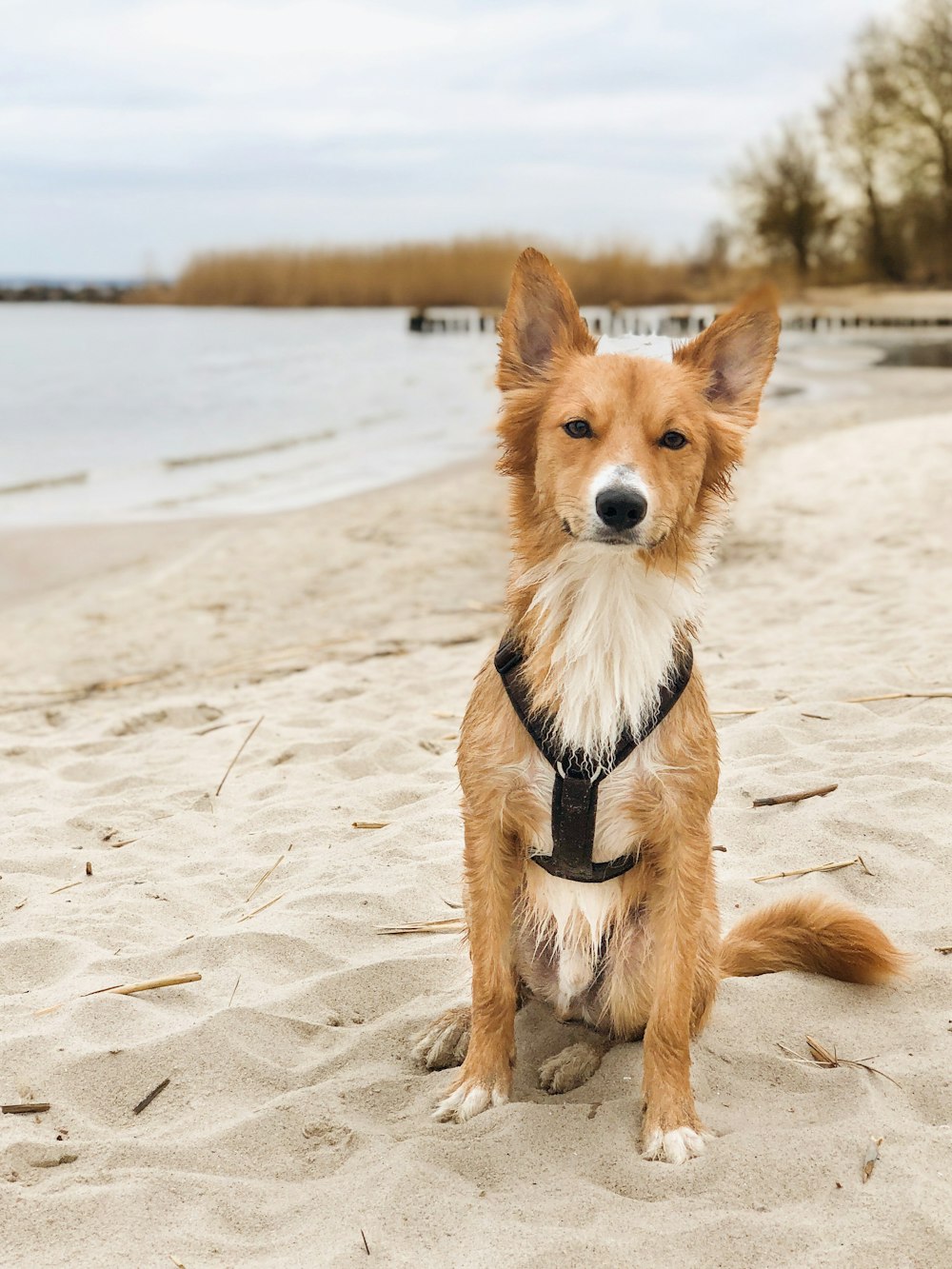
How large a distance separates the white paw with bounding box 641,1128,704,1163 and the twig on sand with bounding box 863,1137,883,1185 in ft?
1.24

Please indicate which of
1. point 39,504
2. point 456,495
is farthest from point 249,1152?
point 39,504

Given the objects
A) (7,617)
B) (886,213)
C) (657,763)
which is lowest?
(7,617)

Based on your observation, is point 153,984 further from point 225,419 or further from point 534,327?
point 225,419

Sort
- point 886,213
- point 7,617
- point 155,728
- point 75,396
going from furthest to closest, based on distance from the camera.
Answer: point 886,213 < point 75,396 < point 7,617 < point 155,728

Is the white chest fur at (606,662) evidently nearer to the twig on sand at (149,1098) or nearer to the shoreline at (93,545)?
the twig on sand at (149,1098)

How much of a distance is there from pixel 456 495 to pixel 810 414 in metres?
6.56

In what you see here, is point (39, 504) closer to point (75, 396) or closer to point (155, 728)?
point (155, 728)

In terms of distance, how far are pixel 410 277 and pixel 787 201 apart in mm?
15960

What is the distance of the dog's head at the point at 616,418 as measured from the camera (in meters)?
2.75

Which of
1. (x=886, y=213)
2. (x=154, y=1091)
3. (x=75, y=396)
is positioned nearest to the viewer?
(x=154, y=1091)

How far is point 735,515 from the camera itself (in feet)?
34.2

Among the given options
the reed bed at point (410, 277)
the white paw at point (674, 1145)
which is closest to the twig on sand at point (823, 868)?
the white paw at point (674, 1145)

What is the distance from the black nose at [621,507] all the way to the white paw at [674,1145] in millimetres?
1471

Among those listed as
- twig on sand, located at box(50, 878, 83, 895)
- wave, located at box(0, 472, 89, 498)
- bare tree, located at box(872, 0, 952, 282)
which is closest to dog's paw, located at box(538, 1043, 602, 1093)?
twig on sand, located at box(50, 878, 83, 895)
